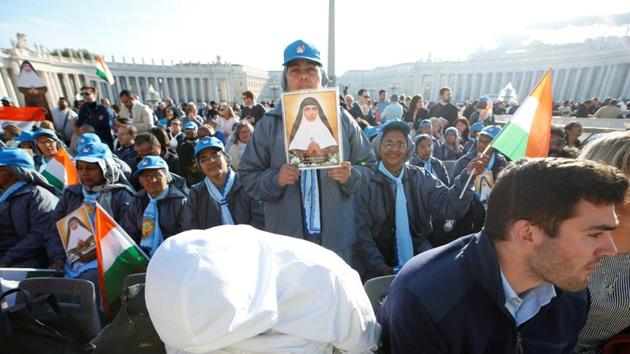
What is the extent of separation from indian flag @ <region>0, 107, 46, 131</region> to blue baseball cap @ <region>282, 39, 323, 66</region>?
264 inches

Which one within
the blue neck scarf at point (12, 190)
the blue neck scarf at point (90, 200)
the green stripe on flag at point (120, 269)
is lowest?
the green stripe on flag at point (120, 269)

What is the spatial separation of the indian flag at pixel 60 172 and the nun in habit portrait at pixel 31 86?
170 inches

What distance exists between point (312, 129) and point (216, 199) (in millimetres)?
1410

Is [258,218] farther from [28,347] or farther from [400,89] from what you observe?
[400,89]

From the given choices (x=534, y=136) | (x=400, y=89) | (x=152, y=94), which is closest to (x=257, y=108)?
(x=534, y=136)

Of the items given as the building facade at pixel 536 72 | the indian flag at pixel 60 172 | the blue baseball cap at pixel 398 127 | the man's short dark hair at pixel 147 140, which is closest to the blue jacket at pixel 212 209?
Result: the blue baseball cap at pixel 398 127

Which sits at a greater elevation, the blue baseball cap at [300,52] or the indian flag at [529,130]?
the blue baseball cap at [300,52]

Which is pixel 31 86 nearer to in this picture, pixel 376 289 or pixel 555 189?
pixel 376 289

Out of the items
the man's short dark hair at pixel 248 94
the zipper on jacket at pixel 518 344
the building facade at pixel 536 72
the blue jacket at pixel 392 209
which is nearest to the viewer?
the zipper on jacket at pixel 518 344

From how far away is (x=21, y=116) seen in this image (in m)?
6.16

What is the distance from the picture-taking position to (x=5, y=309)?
5.95 feet

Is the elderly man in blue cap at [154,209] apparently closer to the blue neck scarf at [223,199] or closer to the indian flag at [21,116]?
the blue neck scarf at [223,199]

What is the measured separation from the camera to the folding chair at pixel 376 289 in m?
1.82

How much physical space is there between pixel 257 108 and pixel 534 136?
6.16m
